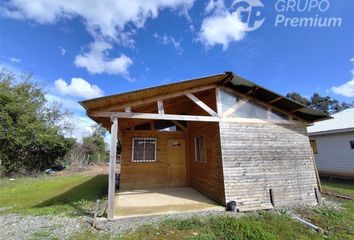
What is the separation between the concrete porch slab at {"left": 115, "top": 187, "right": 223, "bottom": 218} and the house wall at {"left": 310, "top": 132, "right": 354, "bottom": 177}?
8.01 m

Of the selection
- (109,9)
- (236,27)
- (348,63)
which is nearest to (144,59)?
(109,9)

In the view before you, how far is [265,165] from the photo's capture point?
596 cm

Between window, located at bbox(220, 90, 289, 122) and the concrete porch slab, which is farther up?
window, located at bbox(220, 90, 289, 122)

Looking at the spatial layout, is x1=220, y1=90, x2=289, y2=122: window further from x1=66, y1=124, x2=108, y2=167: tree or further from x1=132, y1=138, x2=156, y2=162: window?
x1=66, y1=124, x2=108, y2=167: tree

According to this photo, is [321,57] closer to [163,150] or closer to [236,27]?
[236,27]

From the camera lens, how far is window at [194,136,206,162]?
24.3 feet

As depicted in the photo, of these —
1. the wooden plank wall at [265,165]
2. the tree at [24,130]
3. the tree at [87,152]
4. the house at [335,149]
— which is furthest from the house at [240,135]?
the tree at [87,152]

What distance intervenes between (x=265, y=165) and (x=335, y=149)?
7.22 meters

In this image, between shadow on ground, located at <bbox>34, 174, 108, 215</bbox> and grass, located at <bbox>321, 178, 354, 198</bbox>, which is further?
grass, located at <bbox>321, 178, 354, 198</bbox>

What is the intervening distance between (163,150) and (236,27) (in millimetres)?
5922

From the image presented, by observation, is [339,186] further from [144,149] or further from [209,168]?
[144,149]

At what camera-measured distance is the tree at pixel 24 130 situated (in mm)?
12617

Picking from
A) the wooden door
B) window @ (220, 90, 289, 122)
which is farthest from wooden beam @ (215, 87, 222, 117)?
the wooden door

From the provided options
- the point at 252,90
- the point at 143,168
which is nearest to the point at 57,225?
the point at 143,168
